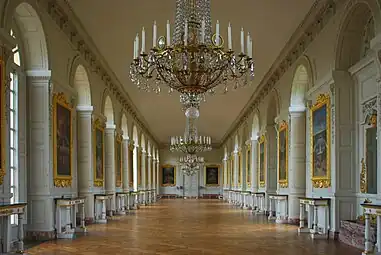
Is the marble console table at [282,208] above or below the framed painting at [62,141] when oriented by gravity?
below

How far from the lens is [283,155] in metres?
19.4

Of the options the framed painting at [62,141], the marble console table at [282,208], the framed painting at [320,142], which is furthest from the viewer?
the marble console table at [282,208]

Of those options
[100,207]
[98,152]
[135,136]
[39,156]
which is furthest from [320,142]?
[135,136]

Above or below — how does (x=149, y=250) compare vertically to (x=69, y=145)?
below

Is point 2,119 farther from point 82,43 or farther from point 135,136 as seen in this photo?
point 135,136

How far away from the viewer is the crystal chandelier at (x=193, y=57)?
8.71 metres

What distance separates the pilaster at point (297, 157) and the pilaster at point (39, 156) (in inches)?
337

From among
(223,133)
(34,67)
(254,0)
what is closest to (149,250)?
(34,67)

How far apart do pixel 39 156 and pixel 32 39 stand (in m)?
2.74

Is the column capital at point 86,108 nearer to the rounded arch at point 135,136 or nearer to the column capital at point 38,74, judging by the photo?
the column capital at point 38,74

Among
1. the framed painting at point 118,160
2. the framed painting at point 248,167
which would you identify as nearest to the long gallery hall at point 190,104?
the framed painting at point 118,160

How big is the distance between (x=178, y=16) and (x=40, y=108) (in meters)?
4.96

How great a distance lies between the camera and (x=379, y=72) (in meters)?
9.46

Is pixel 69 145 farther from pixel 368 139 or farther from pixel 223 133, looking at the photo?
pixel 223 133
